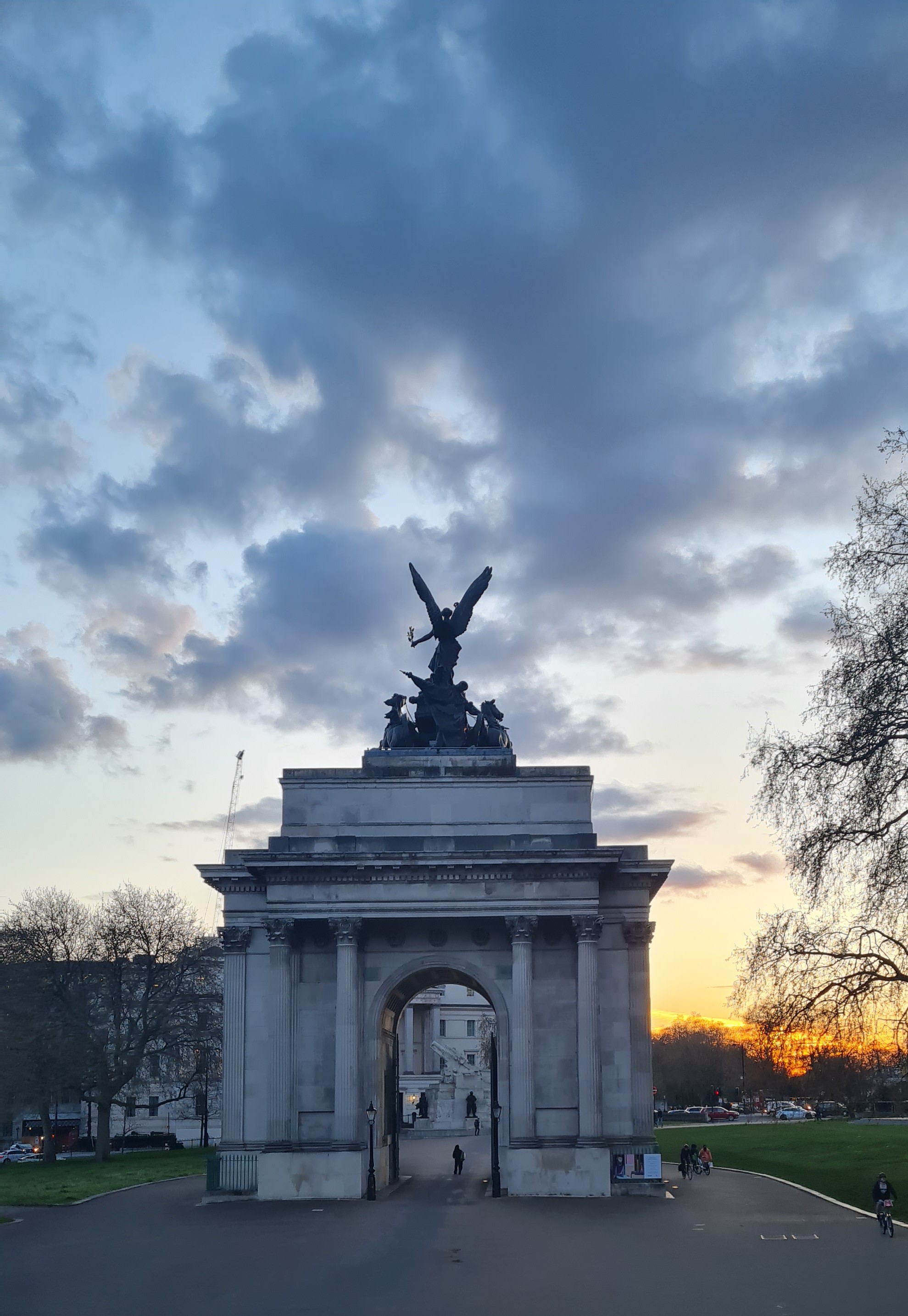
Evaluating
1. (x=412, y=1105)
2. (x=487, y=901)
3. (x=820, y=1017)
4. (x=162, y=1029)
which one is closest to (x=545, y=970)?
(x=487, y=901)

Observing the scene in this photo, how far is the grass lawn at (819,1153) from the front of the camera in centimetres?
4881

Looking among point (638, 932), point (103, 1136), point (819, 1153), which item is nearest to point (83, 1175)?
point (103, 1136)

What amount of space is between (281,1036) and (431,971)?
22.7 feet

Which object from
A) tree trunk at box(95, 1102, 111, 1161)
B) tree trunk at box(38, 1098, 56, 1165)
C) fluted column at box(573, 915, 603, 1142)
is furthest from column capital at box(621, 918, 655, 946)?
tree trunk at box(38, 1098, 56, 1165)

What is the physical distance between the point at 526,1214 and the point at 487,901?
1222 centimetres

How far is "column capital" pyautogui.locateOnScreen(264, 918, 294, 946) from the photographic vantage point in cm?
5084

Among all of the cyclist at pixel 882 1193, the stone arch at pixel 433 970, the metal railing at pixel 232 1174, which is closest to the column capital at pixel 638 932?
the stone arch at pixel 433 970

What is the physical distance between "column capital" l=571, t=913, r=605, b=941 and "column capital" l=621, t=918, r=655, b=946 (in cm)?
281

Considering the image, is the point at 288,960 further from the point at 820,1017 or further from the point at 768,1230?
the point at 820,1017

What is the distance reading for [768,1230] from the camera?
36.2 meters

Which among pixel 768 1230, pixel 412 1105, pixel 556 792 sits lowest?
pixel 412 1105

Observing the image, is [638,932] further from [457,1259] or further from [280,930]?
[457,1259]

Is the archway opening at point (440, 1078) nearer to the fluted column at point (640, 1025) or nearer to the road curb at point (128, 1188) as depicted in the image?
the fluted column at point (640, 1025)

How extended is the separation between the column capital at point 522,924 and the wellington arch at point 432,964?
61mm
